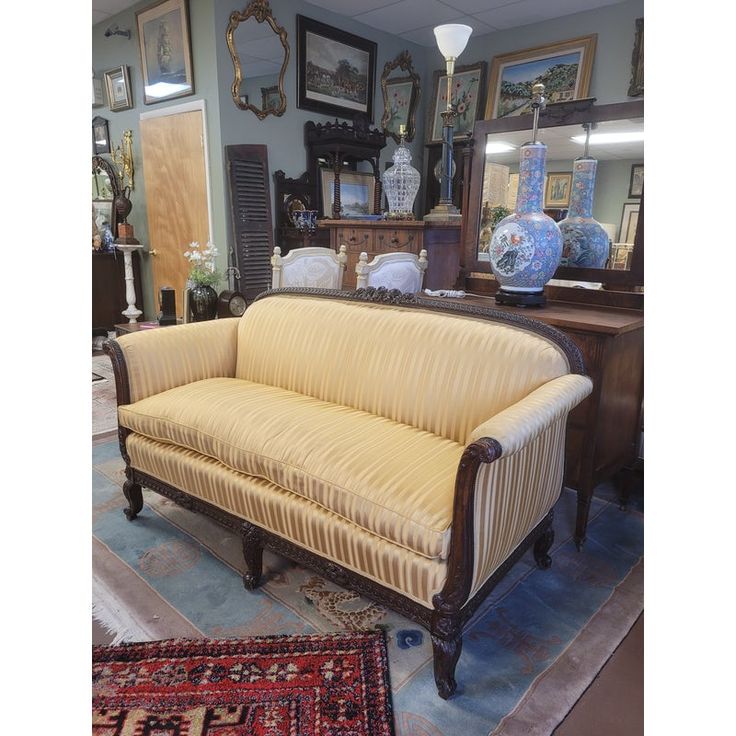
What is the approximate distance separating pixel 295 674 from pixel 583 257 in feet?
5.16

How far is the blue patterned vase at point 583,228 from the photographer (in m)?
1.78

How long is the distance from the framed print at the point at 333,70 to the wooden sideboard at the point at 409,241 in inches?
53.9

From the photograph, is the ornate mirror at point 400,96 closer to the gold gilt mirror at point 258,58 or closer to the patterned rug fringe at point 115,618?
the gold gilt mirror at point 258,58

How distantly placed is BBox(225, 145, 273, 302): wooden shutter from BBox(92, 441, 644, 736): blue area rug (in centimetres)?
242

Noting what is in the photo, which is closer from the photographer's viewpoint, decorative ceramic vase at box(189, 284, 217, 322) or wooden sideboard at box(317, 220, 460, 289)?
wooden sideboard at box(317, 220, 460, 289)

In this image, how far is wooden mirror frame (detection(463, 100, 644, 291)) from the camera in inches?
66.7

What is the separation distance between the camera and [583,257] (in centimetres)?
185

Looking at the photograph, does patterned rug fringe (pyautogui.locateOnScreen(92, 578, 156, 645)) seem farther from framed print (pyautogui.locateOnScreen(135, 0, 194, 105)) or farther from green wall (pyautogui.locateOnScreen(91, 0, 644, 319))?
framed print (pyautogui.locateOnScreen(135, 0, 194, 105))

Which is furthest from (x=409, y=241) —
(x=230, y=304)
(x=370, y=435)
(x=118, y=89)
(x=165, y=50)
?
(x=118, y=89)

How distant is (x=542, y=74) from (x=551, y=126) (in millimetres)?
2758

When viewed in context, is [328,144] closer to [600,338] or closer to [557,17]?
[557,17]

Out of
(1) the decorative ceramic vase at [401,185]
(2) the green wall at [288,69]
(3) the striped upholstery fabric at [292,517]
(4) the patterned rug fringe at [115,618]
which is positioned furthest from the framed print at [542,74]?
(4) the patterned rug fringe at [115,618]

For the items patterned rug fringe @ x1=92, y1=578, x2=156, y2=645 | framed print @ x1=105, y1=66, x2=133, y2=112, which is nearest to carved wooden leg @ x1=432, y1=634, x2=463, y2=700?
patterned rug fringe @ x1=92, y1=578, x2=156, y2=645
